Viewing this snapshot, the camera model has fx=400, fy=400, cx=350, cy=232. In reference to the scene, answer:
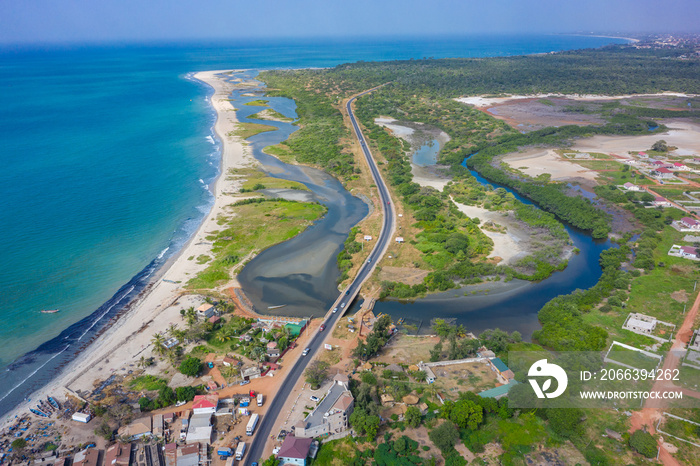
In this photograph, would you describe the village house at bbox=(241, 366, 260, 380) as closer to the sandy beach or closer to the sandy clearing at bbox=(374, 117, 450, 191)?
the sandy beach

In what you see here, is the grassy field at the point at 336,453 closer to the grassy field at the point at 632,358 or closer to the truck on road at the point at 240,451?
the truck on road at the point at 240,451

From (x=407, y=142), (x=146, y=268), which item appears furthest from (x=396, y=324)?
(x=407, y=142)

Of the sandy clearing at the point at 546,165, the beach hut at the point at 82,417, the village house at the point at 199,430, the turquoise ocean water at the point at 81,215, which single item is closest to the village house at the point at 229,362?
the village house at the point at 199,430

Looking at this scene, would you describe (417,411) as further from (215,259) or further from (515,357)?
(215,259)

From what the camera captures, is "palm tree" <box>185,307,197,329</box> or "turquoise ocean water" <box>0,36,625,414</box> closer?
"palm tree" <box>185,307,197,329</box>

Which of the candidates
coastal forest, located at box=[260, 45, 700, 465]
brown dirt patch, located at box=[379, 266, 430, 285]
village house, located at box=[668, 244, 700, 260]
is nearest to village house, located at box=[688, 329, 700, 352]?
coastal forest, located at box=[260, 45, 700, 465]

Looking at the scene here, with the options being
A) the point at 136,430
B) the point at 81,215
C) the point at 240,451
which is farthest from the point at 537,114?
the point at 136,430
